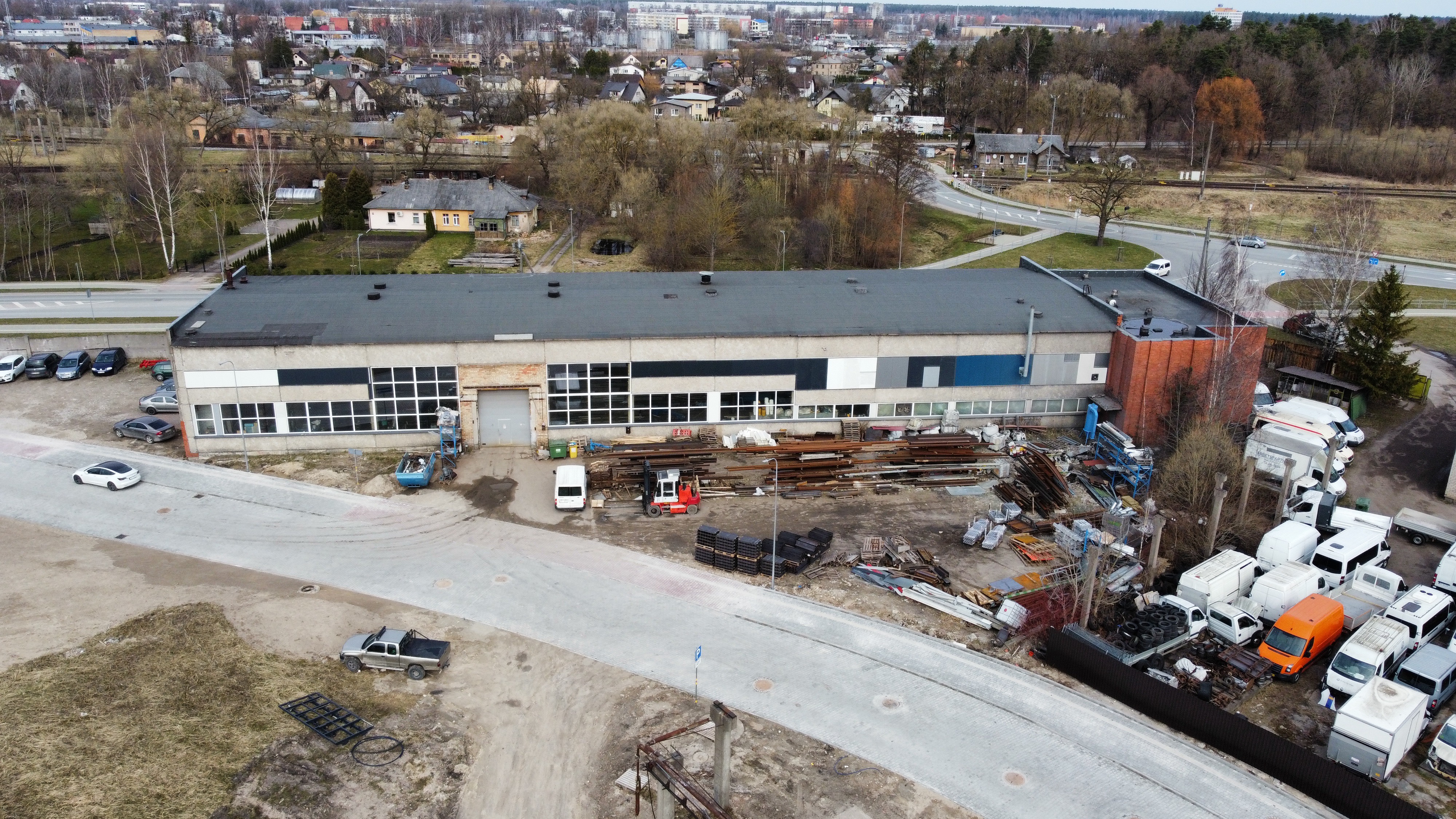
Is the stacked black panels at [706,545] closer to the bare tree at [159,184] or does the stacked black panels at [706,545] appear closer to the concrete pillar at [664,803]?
the concrete pillar at [664,803]

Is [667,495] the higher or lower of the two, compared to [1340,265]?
lower

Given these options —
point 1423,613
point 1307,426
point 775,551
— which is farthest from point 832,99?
point 1423,613

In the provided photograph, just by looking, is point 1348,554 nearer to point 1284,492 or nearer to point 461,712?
point 1284,492

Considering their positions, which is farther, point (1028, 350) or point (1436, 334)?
point (1436, 334)

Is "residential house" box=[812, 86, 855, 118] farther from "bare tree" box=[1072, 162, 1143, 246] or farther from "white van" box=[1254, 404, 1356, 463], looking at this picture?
"white van" box=[1254, 404, 1356, 463]

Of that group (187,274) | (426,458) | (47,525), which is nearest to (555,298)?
(426,458)

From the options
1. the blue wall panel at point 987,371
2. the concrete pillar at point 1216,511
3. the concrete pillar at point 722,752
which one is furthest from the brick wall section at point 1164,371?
the concrete pillar at point 722,752
